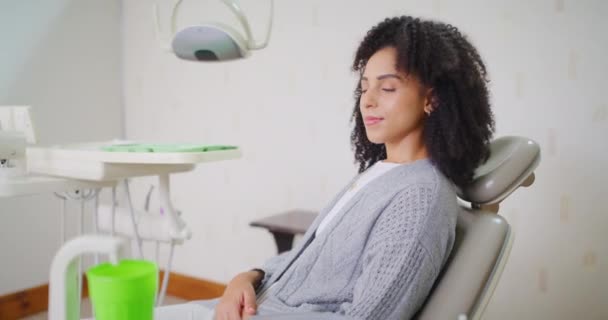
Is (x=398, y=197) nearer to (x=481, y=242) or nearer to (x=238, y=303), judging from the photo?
(x=481, y=242)

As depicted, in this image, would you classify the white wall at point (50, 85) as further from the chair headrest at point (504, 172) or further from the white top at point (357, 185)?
the chair headrest at point (504, 172)

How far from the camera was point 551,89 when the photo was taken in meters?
1.50

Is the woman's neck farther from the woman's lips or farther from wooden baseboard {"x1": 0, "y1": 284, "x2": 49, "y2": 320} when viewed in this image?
wooden baseboard {"x1": 0, "y1": 284, "x2": 49, "y2": 320}

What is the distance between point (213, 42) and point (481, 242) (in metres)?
0.76

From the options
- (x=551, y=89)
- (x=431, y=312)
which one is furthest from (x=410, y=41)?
(x=551, y=89)

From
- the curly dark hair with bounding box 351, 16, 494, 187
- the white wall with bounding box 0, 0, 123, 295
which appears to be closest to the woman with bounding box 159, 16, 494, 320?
the curly dark hair with bounding box 351, 16, 494, 187

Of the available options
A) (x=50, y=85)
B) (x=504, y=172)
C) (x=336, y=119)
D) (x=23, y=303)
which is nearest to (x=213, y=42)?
(x=504, y=172)

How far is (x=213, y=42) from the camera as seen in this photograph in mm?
1145

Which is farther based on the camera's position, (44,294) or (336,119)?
(44,294)

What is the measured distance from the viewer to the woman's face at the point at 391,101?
94cm

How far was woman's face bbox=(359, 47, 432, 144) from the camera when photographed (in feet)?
3.10

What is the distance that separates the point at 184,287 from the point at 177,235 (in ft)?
3.91

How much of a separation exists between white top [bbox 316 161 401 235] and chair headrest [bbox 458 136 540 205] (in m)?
0.17

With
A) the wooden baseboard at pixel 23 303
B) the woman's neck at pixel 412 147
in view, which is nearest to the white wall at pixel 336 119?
the wooden baseboard at pixel 23 303
